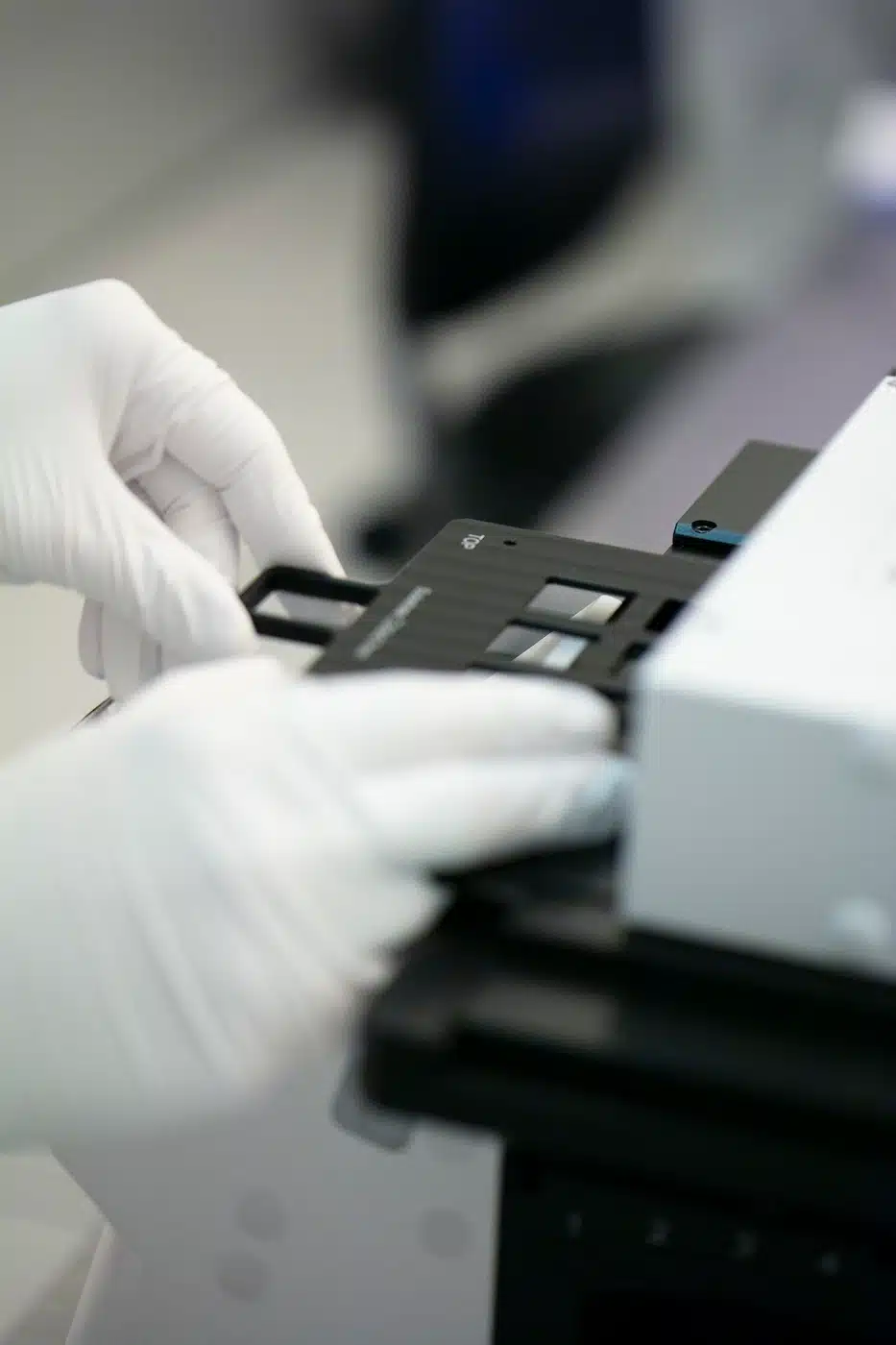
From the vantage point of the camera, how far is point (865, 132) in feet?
9.34

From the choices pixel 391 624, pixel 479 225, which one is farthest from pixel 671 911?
pixel 479 225

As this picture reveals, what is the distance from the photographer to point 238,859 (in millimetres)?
497

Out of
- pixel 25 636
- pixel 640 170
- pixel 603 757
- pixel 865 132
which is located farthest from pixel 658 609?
pixel 640 170

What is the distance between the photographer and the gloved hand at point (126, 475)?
79 centimetres

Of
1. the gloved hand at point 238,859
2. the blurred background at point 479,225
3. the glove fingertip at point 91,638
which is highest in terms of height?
the gloved hand at point 238,859

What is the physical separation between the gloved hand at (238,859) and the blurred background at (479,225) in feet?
3.54

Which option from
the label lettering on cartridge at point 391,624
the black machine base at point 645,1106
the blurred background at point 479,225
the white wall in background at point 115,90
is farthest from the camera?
the white wall in background at point 115,90

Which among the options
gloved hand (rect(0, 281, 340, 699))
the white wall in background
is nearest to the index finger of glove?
gloved hand (rect(0, 281, 340, 699))

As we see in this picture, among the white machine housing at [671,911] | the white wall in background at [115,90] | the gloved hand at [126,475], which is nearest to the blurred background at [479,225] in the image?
the white wall in background at [115,90]

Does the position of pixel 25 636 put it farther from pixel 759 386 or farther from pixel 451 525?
pixel 759 386

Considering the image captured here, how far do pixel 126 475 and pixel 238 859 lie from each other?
1.51 feet

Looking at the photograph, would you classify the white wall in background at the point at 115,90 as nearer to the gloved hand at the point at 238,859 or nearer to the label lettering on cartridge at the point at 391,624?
the label lettering on cartridge at the point at 391,624

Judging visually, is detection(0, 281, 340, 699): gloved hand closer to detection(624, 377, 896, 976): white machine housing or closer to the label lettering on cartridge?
the label lettering on cartridge

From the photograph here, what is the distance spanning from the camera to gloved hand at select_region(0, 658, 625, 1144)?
0.50 metres
